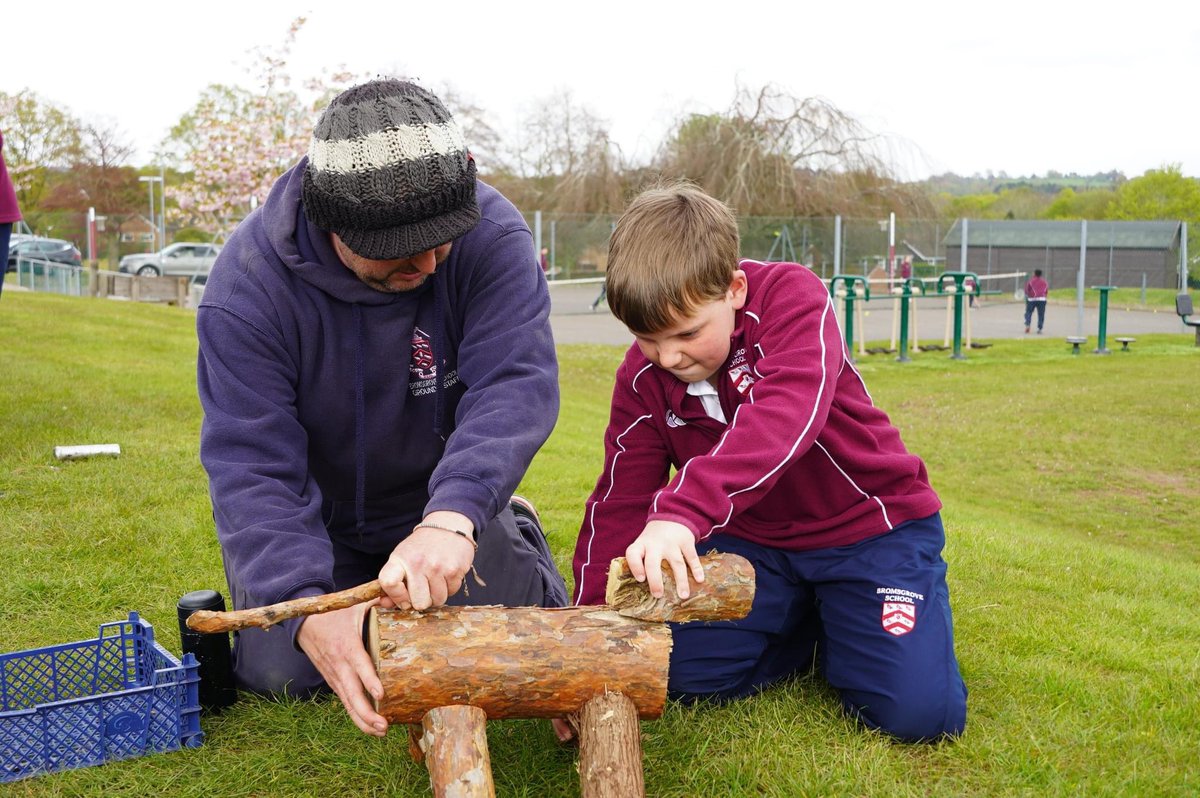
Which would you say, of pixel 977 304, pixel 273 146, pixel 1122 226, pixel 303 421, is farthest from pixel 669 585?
pixel 1122 226

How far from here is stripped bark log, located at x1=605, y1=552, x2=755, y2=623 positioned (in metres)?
2.47

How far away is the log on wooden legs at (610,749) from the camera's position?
229 centimetres

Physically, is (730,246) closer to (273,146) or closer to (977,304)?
(273,146)

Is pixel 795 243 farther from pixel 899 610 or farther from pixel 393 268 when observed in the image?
pixel 393 268

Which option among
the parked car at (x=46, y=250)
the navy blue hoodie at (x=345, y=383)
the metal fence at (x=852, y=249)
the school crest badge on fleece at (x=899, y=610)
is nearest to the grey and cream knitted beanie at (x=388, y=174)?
the navy blue hoodie at (x=345, y=383)

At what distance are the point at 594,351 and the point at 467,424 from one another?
50.2 ft

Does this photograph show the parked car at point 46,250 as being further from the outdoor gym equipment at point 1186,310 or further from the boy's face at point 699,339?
the boy's face at point 699,339

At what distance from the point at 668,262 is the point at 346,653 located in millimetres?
1208

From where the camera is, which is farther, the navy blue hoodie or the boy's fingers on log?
the navy blue hoodie

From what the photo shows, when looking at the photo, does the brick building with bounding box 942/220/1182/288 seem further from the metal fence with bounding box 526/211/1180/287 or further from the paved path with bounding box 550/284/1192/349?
the paved path with bounding box 550/284/1192/349

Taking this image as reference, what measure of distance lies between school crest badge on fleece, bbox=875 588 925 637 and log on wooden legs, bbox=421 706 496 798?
1.22 metres

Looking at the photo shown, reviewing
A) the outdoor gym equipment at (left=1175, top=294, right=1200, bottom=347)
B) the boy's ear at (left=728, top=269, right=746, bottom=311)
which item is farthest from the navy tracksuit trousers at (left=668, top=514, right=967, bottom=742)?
the outdoor gym equipment at (left=1175, top=294, right=1200, bottom=347)

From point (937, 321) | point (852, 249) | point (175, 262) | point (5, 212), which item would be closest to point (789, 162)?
point (852, 249)

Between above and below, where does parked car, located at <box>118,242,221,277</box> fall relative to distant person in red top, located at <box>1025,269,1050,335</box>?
above
